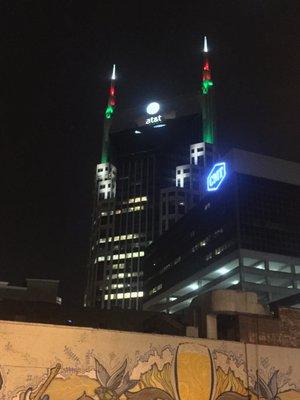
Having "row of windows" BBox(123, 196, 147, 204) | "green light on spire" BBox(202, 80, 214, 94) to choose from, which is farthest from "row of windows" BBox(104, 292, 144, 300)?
"green light on spire" BBox(202, 80, 214, 94)

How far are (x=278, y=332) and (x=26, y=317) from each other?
23.4 m

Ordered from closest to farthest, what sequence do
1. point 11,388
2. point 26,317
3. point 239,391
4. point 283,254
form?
point 11,388 < point 239,391 < point 26,317 < point 283,254

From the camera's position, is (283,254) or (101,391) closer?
(101,391)

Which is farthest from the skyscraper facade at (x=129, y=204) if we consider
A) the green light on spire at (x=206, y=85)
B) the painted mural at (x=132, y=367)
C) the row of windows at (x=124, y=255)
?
the painted mural at (x=132, y=367)

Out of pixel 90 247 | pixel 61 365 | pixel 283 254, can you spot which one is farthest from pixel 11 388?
pixel 90 247

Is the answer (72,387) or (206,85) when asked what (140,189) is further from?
(72,387)

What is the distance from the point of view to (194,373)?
2348 cm

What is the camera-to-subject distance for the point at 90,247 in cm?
18700

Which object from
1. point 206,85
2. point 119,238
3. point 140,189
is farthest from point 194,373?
point 206,85

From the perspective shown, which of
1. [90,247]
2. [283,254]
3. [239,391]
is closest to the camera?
[239,391]

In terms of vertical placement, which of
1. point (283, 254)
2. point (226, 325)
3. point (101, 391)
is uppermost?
point (283, 254)

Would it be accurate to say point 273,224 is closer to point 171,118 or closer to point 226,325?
point 226,325

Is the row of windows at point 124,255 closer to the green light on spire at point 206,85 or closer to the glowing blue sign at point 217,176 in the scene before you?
the glowing blue sign at point 217,176

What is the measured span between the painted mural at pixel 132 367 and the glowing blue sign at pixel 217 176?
274 ft
